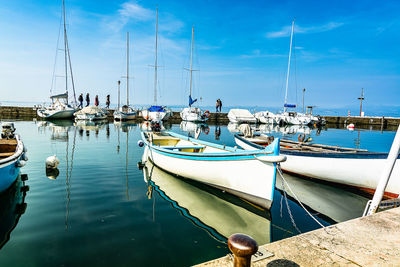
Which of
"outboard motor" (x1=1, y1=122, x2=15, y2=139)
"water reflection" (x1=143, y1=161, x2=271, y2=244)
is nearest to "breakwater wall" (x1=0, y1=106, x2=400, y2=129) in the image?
"outboard motor" (x1=1, y1=122, x2=15, y2=139)

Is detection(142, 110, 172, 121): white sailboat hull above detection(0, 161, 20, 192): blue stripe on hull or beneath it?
above

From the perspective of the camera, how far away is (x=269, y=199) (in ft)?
22.8

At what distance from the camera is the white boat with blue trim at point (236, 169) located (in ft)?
22.0

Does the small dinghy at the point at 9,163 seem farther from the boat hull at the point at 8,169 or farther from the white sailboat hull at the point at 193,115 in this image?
the white sailboat hull at the point at 193,115

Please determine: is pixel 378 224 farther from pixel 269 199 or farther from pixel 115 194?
pixel 115 194

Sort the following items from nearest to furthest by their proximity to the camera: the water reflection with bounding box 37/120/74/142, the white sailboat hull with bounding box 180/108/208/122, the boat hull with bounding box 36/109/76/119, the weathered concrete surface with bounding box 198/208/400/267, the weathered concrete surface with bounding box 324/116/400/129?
the weathered concrete surface with bounding box 198/208/400/267
the water reflection with bounding box 37/120/74/142
the boat hull with bounding box 36/109/76/119
the white sailboat hull with bounding box 180/108/208/122
the weathered concrete surface with bounding box 324/116/400/129

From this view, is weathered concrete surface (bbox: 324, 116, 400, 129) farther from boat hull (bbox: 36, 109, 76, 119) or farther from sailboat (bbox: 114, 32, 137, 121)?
boat hull (bbox: 36, 109, 76, 119)

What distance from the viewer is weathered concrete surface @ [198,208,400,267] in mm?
3275

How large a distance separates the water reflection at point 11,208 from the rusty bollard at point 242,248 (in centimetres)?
531

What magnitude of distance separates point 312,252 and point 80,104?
5109 centimetres

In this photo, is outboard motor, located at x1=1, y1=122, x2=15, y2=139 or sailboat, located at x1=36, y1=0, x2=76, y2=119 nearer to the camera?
outboard motor, located at x1=1, y1=122, x2=15, y2=139

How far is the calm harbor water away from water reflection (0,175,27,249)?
0.05 m

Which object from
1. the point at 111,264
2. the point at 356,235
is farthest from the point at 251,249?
the point at 111,264

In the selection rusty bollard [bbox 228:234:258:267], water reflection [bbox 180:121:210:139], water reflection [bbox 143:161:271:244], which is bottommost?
water reflection [bbox 143:161:271:244]
